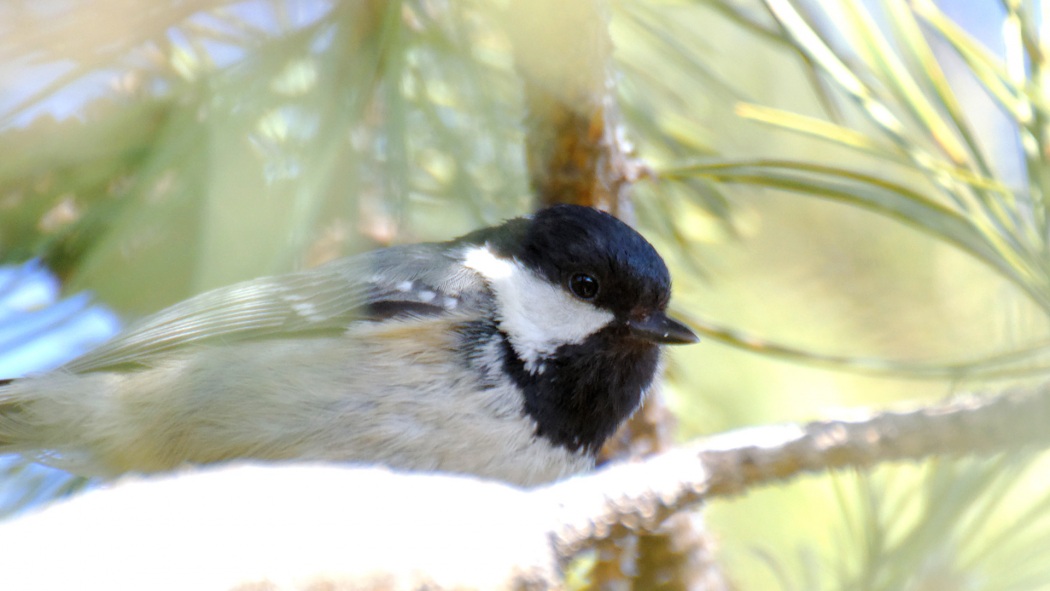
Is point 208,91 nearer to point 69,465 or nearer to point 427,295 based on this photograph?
point 427,295

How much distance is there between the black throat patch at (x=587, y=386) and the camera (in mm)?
1163

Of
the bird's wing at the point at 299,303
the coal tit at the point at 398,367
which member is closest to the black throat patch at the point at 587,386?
the coal tit at the point at 398,367

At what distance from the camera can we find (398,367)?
113cm

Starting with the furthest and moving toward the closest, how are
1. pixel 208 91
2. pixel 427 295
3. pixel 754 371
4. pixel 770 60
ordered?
pixel 770 60
pixel 754 371
pixel 427 295
pixel 208 91

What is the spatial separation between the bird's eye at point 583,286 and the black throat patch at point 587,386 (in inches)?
2.7

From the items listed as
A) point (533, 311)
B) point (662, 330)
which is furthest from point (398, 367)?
point (662, 330)

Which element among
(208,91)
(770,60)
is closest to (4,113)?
(208,91)

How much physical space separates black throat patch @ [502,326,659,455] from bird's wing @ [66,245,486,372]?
0.14 metres

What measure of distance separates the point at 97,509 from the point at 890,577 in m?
0.87

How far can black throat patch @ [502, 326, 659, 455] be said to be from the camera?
1163 mm

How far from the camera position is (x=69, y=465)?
4.17ft

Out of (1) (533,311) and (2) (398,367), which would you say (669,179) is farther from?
(2) (398,367)

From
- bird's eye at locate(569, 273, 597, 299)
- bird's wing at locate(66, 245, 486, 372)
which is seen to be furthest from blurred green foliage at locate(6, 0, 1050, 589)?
bird's eye at locate(569, 273, 597, 299)

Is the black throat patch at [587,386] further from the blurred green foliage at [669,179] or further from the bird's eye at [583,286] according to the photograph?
the blurred green foliage at [669,179]
